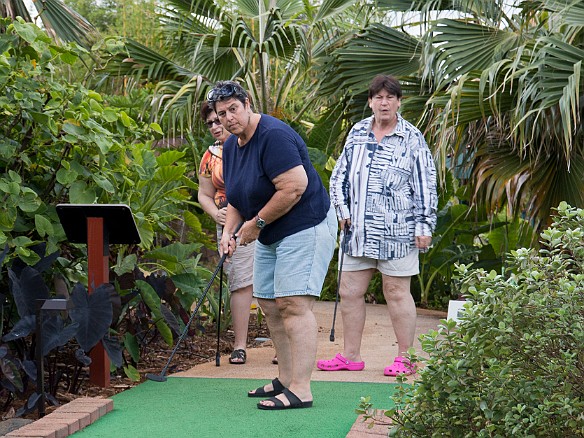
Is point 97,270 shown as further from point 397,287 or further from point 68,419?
point 397,287

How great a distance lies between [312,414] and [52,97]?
2.21 meters

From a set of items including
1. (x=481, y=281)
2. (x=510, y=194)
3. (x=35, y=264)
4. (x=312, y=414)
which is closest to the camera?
(x=481, y=281)

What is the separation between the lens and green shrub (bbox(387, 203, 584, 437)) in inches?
126

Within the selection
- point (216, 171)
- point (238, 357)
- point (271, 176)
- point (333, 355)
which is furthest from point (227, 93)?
point (333, 355)

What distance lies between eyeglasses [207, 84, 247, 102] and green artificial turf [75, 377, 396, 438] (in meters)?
1.54

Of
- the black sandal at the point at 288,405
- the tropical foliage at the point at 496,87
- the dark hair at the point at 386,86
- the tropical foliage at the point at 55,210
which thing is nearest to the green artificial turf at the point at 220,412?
the black sandal at the point at 288,405

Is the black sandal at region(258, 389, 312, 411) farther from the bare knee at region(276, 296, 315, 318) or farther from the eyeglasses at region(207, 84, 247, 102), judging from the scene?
the eyeglasses at region(207, 84, 247, 102)

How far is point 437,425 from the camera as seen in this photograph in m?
3.44

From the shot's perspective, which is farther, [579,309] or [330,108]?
[330,108]

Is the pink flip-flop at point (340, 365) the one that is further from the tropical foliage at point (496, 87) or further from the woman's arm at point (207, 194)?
the tropical foliage at point (496, 87)

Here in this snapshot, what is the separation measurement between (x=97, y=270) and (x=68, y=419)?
1.12 m

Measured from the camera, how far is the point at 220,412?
493 centimetres

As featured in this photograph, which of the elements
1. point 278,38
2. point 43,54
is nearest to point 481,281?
point 43,54

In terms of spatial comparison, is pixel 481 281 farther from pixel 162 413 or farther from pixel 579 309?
pixel 162 413
